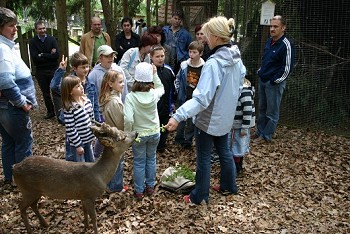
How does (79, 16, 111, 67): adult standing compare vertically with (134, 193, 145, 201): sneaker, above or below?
above

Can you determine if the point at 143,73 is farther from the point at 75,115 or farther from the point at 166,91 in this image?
the point at 166,91

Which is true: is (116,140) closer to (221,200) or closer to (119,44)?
(221,200)

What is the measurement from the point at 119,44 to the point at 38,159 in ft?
15.0

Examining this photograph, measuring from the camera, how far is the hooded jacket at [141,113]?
158 inches

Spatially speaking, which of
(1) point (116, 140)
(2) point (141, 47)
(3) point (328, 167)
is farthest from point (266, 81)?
(1) point (116, 140)

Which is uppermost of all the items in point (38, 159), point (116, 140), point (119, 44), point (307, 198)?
point (119, 44)

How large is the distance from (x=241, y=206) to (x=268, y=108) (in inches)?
104

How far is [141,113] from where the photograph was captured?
4074 mm

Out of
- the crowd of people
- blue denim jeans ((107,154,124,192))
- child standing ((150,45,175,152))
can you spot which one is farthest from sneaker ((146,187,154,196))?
child standing ((150,45,175,152))

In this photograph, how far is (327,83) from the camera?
7.62 m

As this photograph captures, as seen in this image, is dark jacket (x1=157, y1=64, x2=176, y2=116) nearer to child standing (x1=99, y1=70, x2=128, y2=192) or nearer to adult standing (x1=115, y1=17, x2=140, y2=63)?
child standing (x1=99, y1=70, x2=128, y2=192)

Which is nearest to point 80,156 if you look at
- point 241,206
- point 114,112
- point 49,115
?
point 114,112

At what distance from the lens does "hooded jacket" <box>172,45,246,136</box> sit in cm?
359

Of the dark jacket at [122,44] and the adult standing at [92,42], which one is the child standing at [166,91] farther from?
the adult standing at [92,42]
